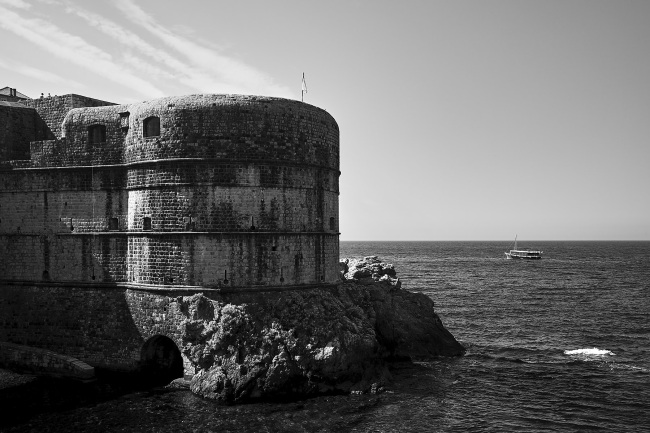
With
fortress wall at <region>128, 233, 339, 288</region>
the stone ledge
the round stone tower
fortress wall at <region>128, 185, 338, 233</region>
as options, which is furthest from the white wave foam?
the stone ledge

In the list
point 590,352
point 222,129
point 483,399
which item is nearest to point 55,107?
point 222,129

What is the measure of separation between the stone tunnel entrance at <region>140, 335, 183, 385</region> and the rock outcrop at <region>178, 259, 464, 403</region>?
241cm

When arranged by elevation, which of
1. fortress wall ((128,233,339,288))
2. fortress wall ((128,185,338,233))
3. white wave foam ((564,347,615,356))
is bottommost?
white wave foam ((564,347,615,356))

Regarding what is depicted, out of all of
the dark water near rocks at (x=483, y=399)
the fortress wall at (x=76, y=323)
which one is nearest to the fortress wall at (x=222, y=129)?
the fortress wall at (x=76, y=323)

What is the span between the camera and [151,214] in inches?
957

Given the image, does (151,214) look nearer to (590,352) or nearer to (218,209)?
(218,209)

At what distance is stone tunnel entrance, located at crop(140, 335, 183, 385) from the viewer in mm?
23953

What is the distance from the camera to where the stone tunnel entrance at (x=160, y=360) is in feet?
78.6

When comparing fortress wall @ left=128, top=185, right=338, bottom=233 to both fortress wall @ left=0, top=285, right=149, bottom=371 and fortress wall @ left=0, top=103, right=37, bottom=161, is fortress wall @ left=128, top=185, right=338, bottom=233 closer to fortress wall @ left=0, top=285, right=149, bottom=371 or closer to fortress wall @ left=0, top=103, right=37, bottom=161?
fortress wall @ left=0, top=285, right=149, bottom=371

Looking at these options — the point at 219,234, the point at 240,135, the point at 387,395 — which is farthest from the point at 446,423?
the point at 240,135

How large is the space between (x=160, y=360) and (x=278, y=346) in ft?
21.3

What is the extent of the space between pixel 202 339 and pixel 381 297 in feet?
37.0

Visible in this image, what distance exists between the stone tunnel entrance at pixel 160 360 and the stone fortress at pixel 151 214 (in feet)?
0.30

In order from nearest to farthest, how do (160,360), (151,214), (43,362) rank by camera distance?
(43,362) → (151,214) → (160,360)
